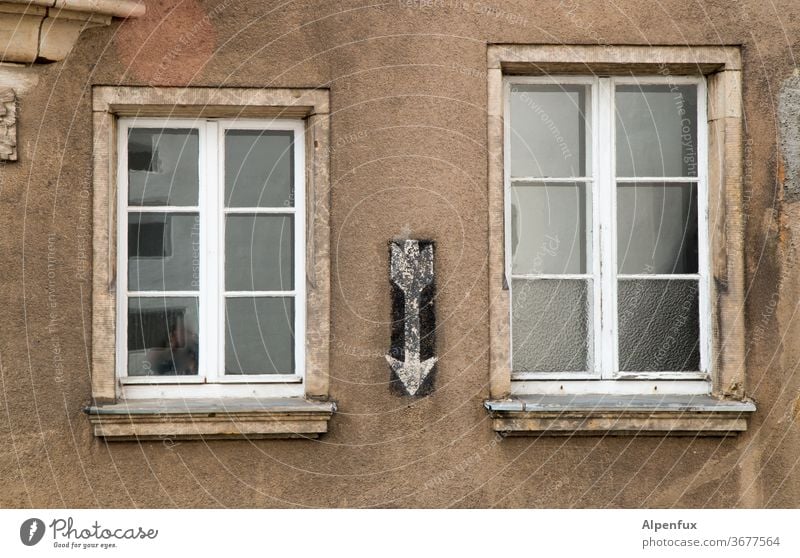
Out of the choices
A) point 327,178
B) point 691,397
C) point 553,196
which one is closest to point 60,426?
point 327,178

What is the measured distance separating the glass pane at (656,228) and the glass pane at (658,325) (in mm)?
100

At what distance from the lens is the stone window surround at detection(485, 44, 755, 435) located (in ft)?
20.4

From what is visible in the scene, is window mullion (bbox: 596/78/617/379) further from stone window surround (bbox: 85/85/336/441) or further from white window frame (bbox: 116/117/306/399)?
white window frame (bbox: 116/117/306/399)

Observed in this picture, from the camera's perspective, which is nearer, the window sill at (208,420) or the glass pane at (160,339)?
the window sill at (208,420)

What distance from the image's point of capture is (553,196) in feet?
21.2

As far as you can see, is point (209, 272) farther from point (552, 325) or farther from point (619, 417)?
point (619, 417)

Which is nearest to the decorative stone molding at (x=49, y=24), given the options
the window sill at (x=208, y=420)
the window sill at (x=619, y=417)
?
the window sill at (x=208, y=420)

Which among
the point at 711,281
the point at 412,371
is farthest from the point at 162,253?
the point at 711,281

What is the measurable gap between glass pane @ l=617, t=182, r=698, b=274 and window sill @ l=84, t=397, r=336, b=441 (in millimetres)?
1960

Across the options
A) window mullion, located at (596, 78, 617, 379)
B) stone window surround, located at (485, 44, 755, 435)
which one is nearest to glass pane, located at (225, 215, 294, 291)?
stone window surround, located at (485, 44, 755, 435)

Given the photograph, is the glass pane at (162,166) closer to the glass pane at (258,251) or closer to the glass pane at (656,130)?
the glass pane at (258,251)

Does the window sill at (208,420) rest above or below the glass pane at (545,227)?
below

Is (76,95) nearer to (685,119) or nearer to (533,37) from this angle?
(533,37)

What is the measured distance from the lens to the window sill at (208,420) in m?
6.09
